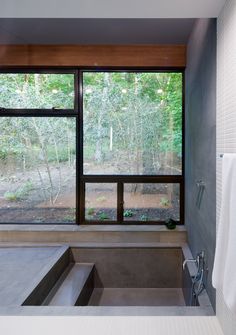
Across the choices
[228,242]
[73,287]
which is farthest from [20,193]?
[228,242]

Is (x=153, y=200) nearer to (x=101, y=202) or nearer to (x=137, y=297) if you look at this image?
(x=101, y=202)

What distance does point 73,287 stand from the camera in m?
3.12

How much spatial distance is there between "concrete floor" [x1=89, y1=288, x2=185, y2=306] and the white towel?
206 cm

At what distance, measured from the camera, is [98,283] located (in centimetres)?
379

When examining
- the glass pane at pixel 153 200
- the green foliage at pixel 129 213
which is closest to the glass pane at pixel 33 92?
the glass pane at pixel 153 200

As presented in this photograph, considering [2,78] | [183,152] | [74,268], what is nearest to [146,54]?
[183,152]

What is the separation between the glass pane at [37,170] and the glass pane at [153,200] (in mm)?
795

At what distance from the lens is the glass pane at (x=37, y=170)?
4355 millimetres

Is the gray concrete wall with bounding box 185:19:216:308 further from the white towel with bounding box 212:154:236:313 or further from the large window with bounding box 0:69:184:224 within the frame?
the white towel with bounding box 212:154:236:313

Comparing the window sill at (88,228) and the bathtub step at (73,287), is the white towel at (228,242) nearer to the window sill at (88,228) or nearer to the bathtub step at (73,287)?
the bathtub step at (73,287)

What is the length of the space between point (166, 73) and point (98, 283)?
2.81 m

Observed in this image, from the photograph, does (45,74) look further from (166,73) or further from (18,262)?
(18,262)

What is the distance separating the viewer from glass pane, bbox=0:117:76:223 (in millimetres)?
4355

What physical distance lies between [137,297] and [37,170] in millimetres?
2114
